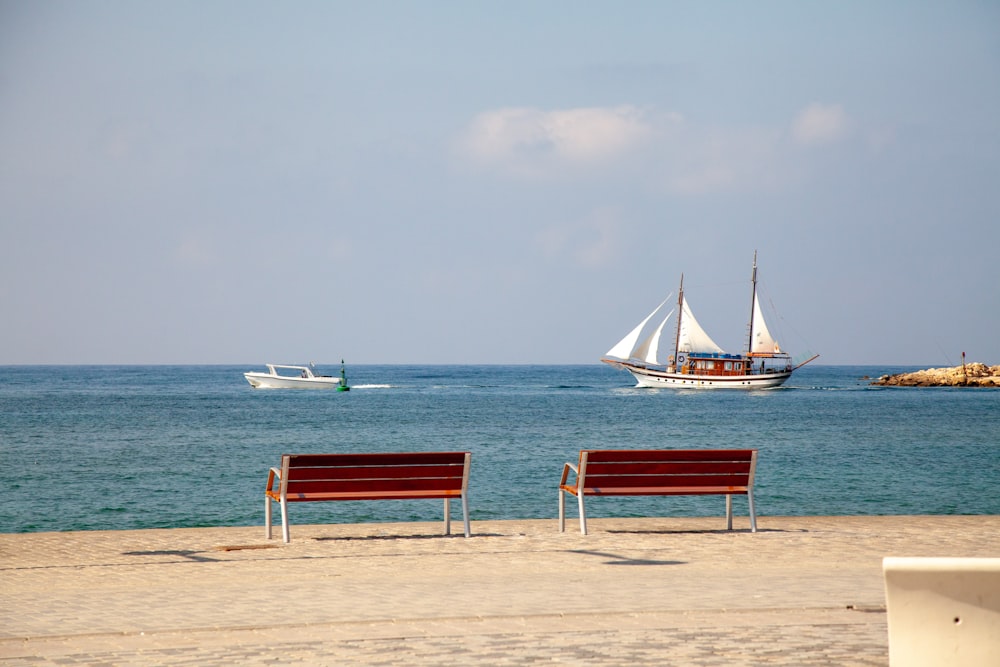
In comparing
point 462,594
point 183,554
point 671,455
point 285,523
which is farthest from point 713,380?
point 462,594

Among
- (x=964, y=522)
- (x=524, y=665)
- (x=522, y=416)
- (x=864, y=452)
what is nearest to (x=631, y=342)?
(x=522, y=416)

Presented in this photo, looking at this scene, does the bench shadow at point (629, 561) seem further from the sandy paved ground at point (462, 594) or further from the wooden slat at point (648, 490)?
the wooden slat at point (648, 490)

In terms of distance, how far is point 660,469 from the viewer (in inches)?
451

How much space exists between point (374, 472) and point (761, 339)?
4388 inches

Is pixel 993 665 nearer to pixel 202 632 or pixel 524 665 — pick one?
pixel 524 665

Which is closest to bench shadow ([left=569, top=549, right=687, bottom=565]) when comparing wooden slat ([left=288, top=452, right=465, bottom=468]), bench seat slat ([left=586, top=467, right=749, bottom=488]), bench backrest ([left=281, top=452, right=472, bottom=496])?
bench seat slat ([left=586, top=467, right=749, bottom=488])

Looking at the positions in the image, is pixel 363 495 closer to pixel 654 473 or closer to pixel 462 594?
pixel 654 473

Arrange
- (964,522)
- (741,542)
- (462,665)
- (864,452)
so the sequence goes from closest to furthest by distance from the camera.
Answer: (462,665) → (741,542) → (964,522) → (864,452)

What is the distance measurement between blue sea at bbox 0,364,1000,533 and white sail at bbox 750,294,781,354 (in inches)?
1351

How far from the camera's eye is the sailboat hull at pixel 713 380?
116 meters

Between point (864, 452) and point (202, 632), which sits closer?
point (202, 632)

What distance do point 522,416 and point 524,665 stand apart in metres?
58.7

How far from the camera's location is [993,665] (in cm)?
484

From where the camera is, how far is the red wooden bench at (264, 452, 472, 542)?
10.9m
